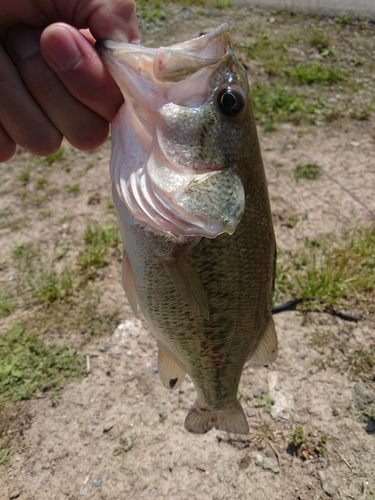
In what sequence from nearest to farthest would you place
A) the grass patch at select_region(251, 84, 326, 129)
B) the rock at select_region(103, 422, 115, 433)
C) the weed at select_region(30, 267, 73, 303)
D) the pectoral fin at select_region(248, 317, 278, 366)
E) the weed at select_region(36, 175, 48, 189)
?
the pectoral fin at select_region(248, 317, 278, 366) → the rock at select_region(103, 422, 115, 433) → the weed at select_region(30, 267, 73, 303) → the weed at select_region(36, 175, 48, 189) → the grass patch at select_region(251, 84, 326, 129)

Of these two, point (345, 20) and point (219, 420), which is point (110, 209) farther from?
point (345, 20)

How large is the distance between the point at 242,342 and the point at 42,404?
153 cm

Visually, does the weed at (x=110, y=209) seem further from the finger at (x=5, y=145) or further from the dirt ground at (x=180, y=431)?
the finger at (x=5, y=145)

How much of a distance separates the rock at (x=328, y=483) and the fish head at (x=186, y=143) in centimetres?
165

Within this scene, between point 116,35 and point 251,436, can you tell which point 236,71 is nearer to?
point 116,35

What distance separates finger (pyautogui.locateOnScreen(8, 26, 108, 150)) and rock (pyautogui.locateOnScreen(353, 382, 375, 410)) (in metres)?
2.09

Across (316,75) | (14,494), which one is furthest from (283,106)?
(14,494)

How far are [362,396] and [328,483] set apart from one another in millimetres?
552

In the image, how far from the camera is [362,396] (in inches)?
96.3

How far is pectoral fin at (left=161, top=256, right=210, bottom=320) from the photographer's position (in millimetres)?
1353

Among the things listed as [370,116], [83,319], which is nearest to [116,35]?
[83,319]

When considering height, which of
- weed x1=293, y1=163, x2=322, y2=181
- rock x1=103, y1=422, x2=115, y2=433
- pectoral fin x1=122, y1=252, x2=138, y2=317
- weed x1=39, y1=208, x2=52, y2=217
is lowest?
rock x1=103, y1=422, x2=115, y2=433

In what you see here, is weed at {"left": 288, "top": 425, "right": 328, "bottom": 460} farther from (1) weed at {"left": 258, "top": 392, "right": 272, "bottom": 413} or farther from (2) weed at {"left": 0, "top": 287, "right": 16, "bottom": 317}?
(2) weed at {"left": 0, "top": 287, "right": 16, "bottom": 317}

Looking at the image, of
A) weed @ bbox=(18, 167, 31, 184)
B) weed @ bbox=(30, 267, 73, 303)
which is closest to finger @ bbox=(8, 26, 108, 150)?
weed @ bbox=(30, 267, 73, 303)
